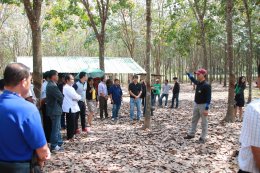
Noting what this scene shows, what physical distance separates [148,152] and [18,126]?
509 cm

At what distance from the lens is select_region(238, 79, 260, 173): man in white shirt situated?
2.31 m

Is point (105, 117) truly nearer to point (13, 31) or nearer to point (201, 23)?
point (201, 23)

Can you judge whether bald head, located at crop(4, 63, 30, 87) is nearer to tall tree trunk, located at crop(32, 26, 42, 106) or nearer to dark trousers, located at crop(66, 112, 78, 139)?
tall tree trunk, located at crop(32, 26, 42, 106)

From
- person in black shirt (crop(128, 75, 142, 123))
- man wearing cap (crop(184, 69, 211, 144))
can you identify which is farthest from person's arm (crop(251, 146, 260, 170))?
person in black shirt (crop(128, 75, 142, 123))

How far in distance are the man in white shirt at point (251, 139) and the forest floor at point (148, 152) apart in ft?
12.5

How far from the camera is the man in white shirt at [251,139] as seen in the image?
91.1 inches

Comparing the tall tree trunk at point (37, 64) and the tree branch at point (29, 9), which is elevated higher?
the tree branch at point (29, 9)

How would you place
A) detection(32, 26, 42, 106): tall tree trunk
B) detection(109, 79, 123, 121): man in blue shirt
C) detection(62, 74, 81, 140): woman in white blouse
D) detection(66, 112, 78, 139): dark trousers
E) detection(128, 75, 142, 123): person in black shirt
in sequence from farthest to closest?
1. detection(109, 79, 123, 121): man in blue shirt
2. detection(128, 75, 142, 123): person in black shirt
3. detection(66, 112, 78, 139): dark trousers
4. detection(62, 74, 81, 140): woman in white blouse
5. detection(32, 26, 42, 106): tall tree trunk

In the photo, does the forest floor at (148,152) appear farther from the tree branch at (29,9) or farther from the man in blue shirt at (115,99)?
the tree branch at (29,9)

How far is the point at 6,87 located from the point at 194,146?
6165 mm

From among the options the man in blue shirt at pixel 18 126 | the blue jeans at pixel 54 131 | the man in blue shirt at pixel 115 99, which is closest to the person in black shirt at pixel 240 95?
the man in blue shirt at pixel 115 99

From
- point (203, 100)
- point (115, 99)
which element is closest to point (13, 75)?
point (203, 100)

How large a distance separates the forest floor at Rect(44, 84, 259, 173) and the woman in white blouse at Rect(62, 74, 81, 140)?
592 millimetres

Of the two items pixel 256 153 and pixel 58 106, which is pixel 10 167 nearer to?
pixel 256 153
